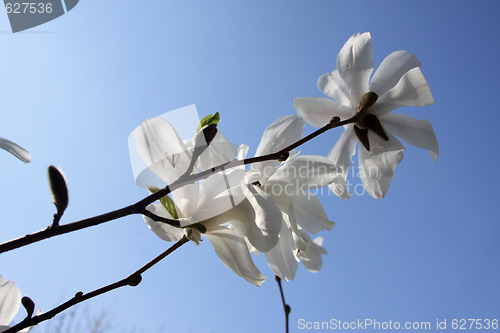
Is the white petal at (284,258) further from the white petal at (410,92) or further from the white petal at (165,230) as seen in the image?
the white petal at (410,92)

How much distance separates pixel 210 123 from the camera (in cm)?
50

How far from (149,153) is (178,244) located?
12 centimetres

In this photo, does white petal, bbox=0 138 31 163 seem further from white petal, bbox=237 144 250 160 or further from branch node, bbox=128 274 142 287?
white petal, bbox=237 144 250 160

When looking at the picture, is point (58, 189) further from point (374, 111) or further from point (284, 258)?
point (374, 111)

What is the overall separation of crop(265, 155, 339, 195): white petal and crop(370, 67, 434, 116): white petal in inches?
7.9

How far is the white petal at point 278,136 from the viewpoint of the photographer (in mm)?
627

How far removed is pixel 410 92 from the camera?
2.16 ft

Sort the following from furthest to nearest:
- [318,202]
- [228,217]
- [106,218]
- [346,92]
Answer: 1. [346,92]
2. [318,202]
3. [228,217]
4. [106,218]

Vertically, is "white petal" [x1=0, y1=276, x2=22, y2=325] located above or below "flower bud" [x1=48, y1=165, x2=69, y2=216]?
below

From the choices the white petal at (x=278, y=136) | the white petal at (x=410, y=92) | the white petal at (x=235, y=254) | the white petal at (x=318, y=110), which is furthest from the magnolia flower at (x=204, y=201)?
the white petal at (x=410, y=92)

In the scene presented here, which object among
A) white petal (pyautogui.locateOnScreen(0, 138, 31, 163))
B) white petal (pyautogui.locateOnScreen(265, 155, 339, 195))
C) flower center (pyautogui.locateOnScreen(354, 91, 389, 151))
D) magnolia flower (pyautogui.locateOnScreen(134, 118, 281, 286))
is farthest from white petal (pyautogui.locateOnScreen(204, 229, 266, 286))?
flower center (pyautogui.locateOnScreen(354, 91, 389, 151))

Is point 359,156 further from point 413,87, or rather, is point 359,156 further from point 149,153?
point 149,153

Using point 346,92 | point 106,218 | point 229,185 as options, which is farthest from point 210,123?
point 346,92

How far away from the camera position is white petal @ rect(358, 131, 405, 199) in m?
0.67
